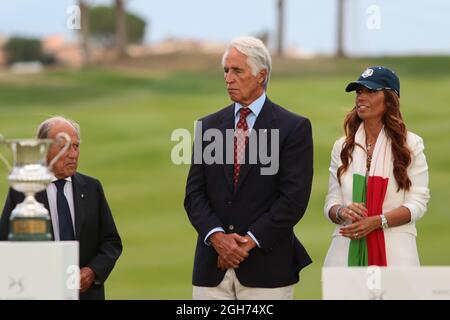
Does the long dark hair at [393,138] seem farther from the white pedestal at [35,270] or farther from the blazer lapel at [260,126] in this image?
the white pedestal at [35,270]

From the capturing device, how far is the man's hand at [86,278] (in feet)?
20.1

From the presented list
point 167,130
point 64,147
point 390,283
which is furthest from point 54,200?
point 167,130

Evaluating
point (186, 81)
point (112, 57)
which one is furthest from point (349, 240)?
point (112, 57)

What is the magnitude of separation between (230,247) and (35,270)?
49.4 inches

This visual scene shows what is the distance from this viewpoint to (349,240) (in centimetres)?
630

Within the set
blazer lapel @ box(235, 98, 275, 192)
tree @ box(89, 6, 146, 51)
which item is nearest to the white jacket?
blazer lapel @ box(235, 98, 275, 192)

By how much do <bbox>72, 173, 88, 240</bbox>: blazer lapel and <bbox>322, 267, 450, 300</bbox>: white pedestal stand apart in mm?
1561

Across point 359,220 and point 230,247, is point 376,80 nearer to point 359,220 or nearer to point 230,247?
point 359,220

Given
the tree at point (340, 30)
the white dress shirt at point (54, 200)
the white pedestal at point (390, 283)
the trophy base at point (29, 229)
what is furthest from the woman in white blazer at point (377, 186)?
the tree at point (340, 30)

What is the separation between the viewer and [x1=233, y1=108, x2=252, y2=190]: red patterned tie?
6184mm

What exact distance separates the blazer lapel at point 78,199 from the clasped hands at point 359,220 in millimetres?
1247
